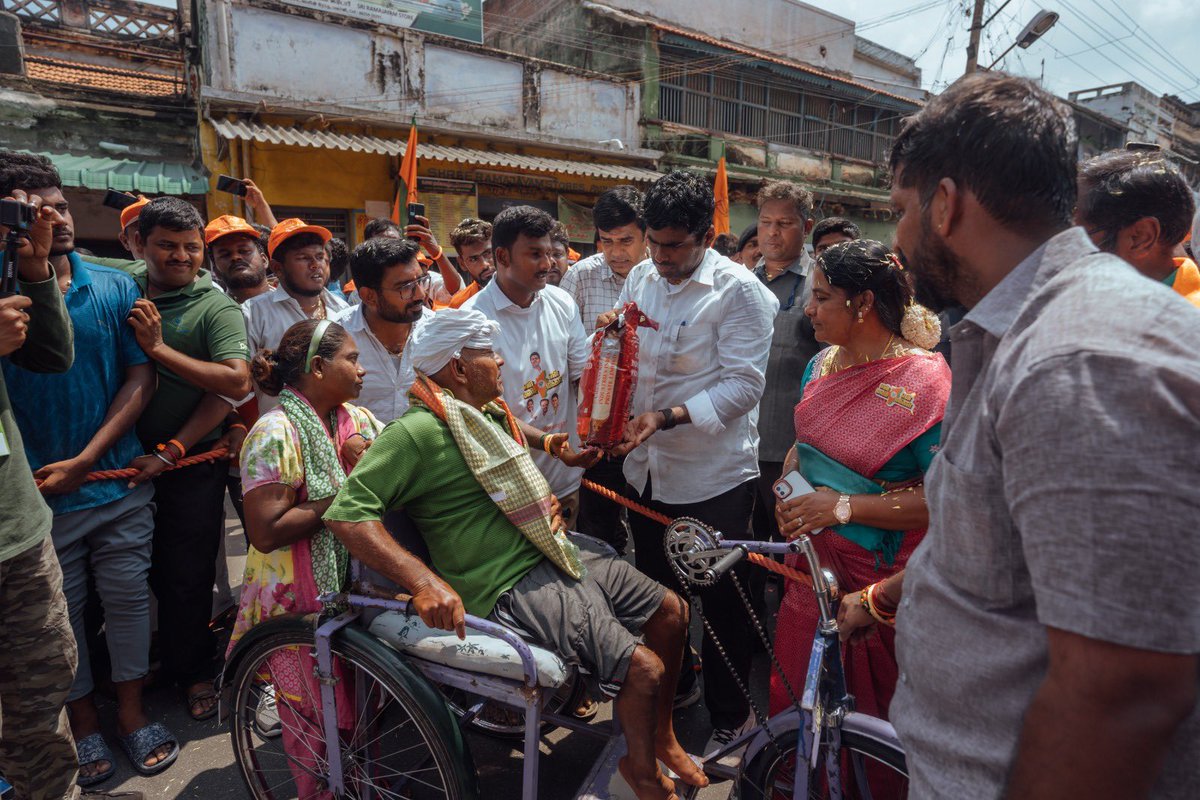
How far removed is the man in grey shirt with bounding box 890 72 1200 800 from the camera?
0.77 metres

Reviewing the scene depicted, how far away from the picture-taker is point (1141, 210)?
247 cm

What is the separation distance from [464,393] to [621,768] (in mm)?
1333

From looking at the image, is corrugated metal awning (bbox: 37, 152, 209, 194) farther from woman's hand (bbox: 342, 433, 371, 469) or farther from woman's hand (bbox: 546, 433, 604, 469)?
woman's hand (bbox: 546, 433, 604, 469)

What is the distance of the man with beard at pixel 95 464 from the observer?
268 centimetres

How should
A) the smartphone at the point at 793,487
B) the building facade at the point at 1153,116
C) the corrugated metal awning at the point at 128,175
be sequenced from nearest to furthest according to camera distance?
the smartphone at the point at 793,487, the corrugated metal awning at the point at 128,175, the building facade at the point at 1153,116

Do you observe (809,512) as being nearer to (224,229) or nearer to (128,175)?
(224,229)

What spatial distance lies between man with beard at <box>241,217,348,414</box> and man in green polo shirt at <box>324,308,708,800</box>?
1760 mm

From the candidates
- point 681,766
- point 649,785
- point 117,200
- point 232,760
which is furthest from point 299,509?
point 117,200

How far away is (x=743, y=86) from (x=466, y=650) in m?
16.5

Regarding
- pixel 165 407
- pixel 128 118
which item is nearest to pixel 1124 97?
pixel 128 118

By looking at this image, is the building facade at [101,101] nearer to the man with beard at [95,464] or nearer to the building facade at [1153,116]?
the man with beard at [95,464]

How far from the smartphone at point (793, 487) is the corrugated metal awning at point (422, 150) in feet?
31.3

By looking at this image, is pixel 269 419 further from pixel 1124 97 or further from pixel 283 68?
pixel 1124 97

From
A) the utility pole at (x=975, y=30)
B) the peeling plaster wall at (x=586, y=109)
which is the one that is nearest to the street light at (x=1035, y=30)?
the utility pole at (x=975, y=30)
